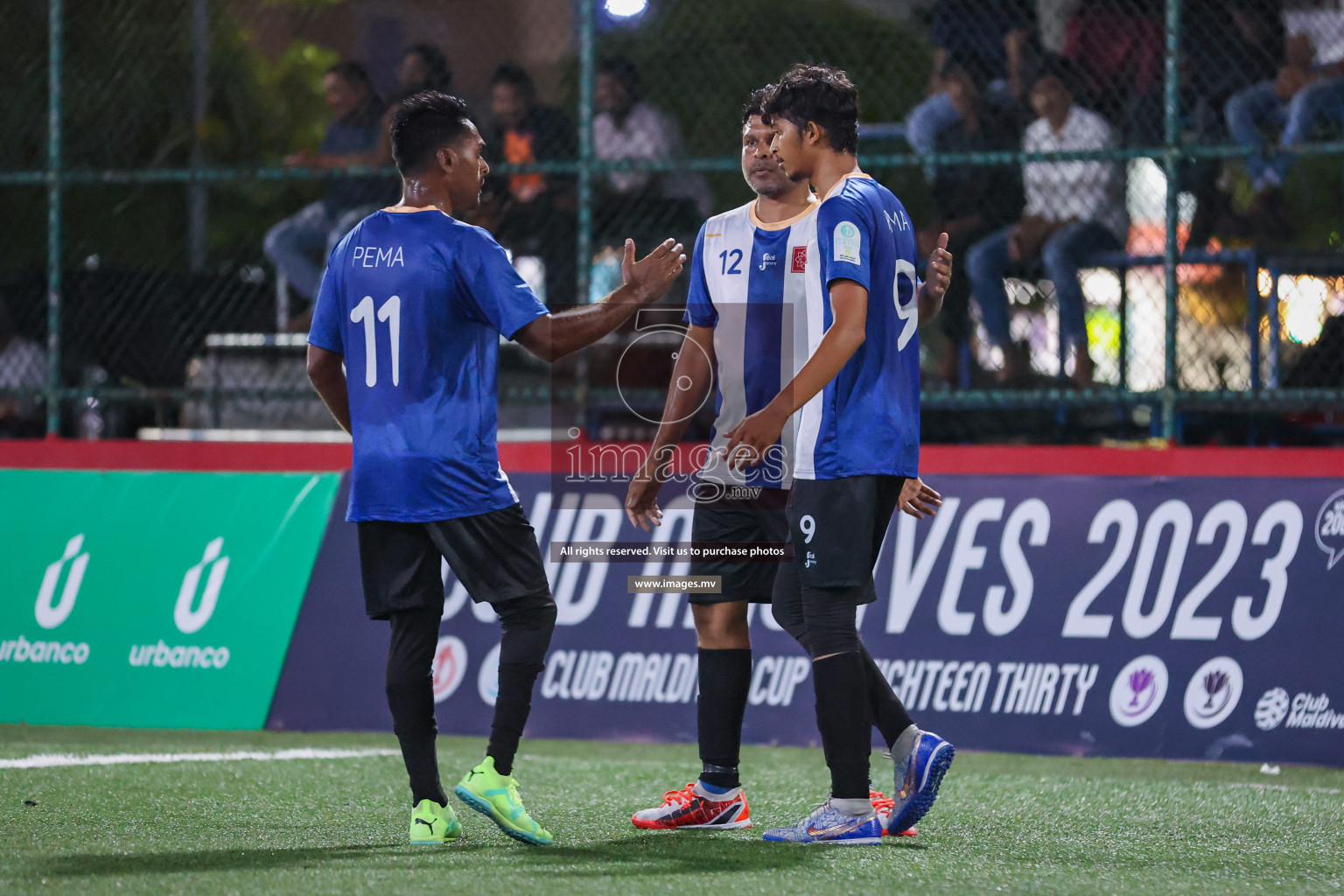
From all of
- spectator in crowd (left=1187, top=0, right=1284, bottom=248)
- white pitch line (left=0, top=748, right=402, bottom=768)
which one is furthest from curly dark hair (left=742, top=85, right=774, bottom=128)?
spectator in crowd (left=1187, top=0, right=1284, bottom=248)

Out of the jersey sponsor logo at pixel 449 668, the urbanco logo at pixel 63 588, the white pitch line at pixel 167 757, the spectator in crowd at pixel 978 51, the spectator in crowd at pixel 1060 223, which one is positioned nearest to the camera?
the white pitch line at pixel 167 757

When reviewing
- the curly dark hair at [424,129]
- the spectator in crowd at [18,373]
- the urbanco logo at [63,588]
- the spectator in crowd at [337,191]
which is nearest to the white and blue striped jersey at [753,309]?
the curly dark hair at [424,129]

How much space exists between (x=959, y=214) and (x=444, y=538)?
4.58 metres

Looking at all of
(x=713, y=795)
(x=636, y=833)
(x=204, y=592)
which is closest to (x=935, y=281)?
(x=713, y=795)

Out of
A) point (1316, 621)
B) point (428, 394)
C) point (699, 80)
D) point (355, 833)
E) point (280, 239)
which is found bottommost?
point (355, 833)

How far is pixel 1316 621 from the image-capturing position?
6.69m

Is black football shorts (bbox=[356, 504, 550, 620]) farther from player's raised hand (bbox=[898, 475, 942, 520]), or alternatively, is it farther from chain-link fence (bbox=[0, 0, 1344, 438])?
chain-link fence (bbox=[0, 0, 1344, 438])

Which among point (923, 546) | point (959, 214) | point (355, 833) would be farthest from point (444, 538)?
point (959, 214)

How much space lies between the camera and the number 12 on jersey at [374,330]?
4.77 meters

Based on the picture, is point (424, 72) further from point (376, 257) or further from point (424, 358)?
point (424, 358)

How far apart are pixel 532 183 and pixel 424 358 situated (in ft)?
12.8

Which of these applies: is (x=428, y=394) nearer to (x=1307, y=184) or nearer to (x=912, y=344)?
(x=912, y=344)

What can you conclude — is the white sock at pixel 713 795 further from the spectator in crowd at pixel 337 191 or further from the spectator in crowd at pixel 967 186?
the spectator in crowd at pixel 337 191

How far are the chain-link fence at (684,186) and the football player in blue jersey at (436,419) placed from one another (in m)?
3.26
